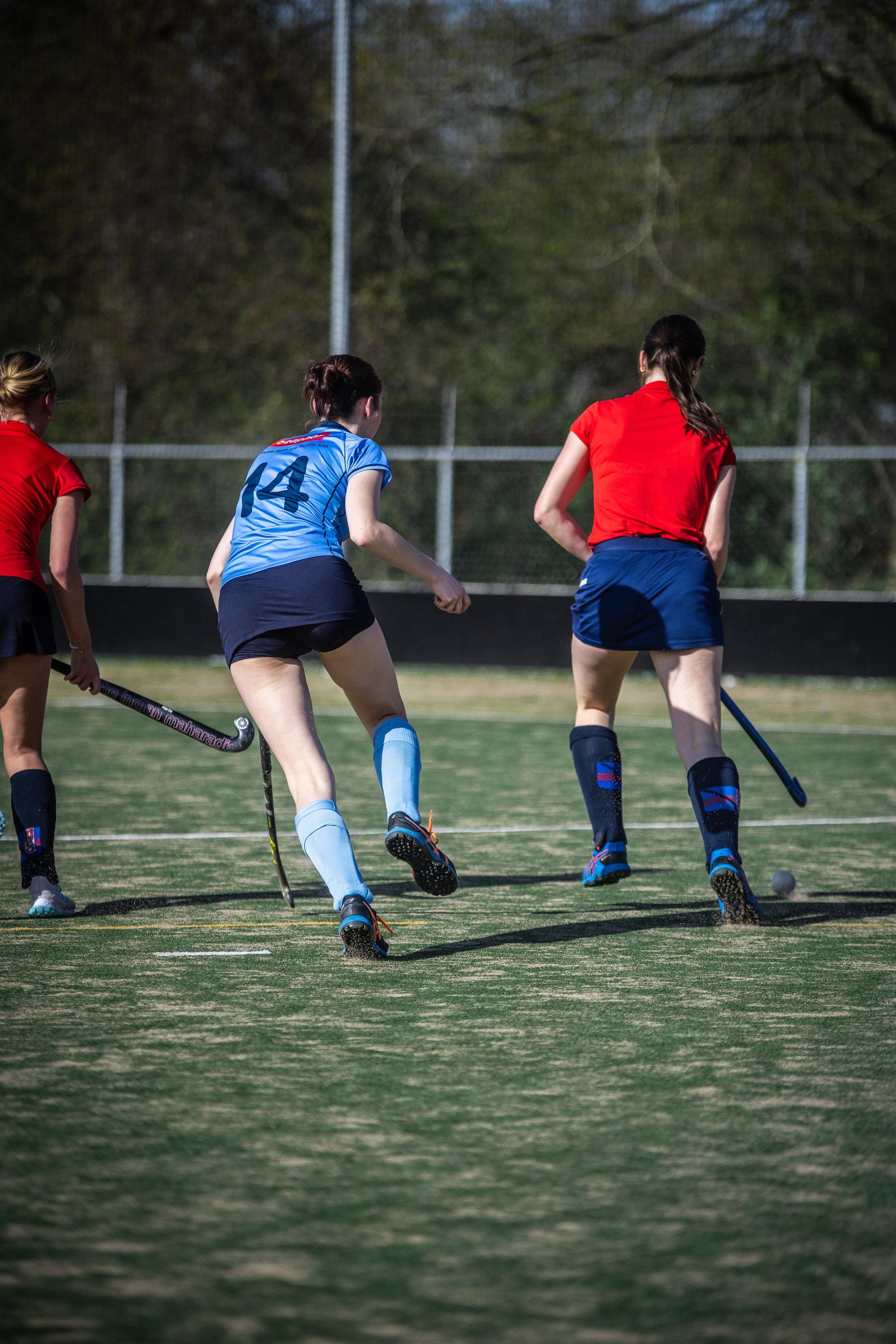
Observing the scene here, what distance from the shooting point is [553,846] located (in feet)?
23.0

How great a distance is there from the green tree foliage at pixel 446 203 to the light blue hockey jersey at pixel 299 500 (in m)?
16.7

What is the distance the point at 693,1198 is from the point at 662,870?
3596 millimetres

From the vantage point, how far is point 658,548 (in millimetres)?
5418

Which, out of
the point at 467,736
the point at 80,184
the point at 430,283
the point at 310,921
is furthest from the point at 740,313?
the point at 310,921

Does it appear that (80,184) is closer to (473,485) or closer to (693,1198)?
(473,485)

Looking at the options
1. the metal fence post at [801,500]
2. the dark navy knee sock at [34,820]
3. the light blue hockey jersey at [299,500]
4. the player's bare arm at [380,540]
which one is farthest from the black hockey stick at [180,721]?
the metal fence post at [801,500]

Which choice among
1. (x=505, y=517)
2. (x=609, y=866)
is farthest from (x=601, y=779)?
(x=505, y=517)

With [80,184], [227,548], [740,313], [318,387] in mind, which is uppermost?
[80,184]

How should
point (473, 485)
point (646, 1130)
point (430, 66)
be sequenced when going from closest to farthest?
point (646, 1130), point (473, 485), point (430, 66)

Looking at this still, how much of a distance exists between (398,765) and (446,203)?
77.1 ft

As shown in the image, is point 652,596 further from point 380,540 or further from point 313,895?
point 313,895

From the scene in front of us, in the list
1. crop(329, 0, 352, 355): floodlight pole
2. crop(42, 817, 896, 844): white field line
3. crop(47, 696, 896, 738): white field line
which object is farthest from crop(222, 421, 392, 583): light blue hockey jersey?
crop(329, 0, 352, 355): floodlight pole

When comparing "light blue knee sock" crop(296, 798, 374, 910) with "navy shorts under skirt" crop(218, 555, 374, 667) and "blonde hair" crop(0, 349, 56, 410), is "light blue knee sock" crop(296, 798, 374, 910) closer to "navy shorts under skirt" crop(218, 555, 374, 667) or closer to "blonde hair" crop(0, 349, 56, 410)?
"navy shorts under skirt" crop(218, 555, 374, 667)

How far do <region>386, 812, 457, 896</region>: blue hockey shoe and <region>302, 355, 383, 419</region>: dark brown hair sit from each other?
3.97 ft
